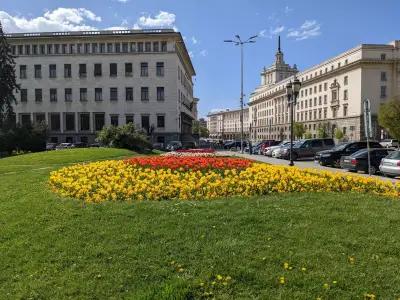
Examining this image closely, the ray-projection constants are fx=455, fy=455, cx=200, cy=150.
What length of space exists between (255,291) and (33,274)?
8.92 ft

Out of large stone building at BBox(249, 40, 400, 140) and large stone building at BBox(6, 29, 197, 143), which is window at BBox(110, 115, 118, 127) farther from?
large stone building at BBox(249, 40, 400, 140)

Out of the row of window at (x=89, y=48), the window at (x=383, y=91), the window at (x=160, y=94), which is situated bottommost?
the window at (x=160, y=94)

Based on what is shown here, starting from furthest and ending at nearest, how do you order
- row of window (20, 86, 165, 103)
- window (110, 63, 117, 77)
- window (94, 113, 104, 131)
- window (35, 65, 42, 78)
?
window (35, 65, 42, 78), window (94, 113, 104, 131), row of window (20, 86, 165, 103), window (110, 63, 117, 77)

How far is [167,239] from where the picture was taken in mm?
6414

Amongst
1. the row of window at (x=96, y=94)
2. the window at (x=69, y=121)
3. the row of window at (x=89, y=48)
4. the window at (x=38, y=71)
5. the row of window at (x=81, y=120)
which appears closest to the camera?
the row of window at (x=89, y=48)

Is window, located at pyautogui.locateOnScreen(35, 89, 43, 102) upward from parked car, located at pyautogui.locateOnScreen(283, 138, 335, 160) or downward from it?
upward

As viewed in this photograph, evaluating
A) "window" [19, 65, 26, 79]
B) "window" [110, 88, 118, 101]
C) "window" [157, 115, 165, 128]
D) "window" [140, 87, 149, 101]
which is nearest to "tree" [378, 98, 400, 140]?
"window" [157, 115, 165, 128]

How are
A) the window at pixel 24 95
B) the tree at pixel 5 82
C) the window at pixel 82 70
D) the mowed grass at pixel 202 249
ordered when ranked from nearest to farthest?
the mowed grass at pixel 202 249 < the tree at pixel 5 82 < the window at pixel 82 70 < the window at pixel 24 95

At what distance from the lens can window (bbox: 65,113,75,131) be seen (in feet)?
270

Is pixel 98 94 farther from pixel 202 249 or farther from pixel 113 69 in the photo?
pixel 202 249

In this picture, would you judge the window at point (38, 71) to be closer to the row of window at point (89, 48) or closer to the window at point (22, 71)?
the window at point (22, 71)

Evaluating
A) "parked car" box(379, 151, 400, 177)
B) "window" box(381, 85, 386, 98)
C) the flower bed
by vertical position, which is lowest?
"parked car" box(379, 151, 400, 177)

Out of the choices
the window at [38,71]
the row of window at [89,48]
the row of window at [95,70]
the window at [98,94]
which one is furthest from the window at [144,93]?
the window at [38,71]

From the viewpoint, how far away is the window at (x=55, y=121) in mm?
82688
